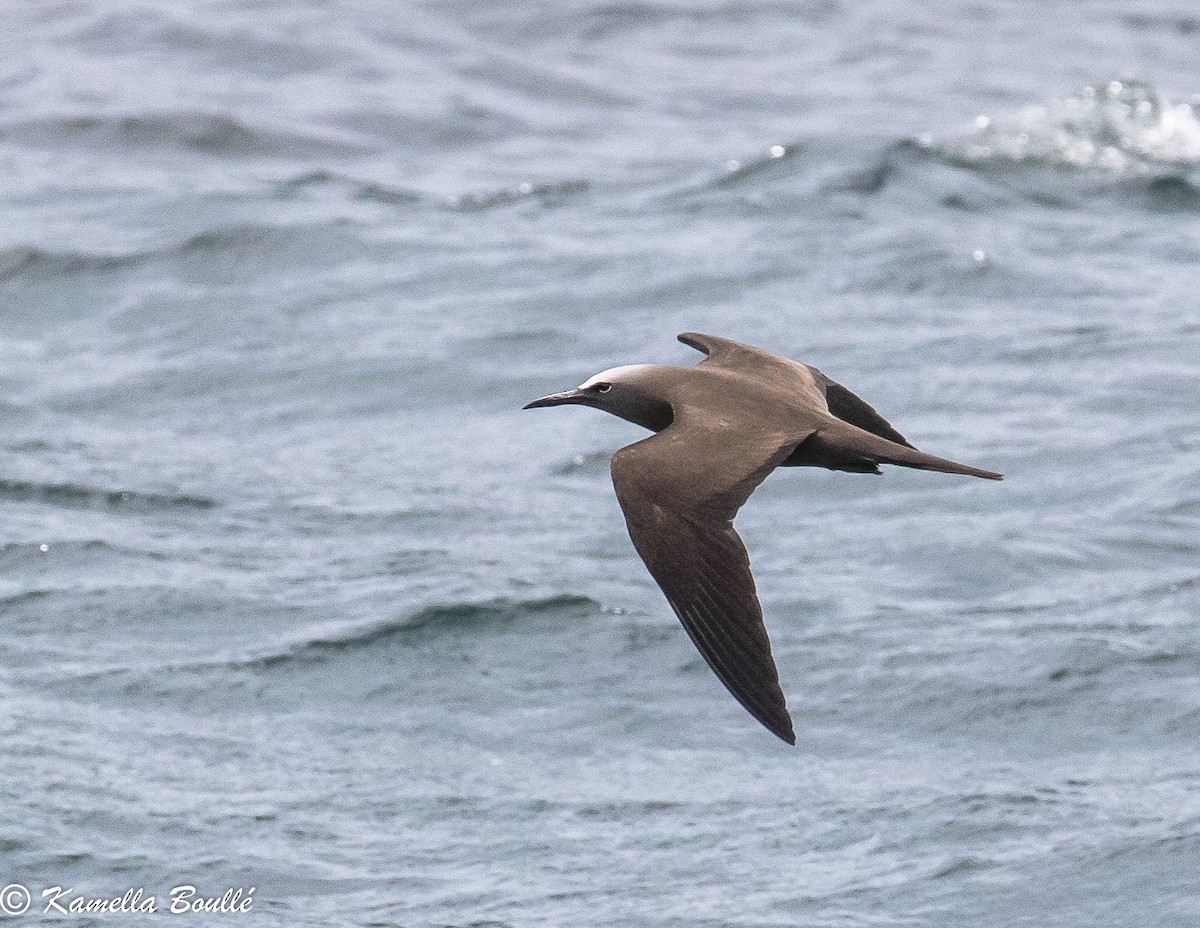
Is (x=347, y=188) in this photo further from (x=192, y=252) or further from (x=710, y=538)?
(x=710, y=538)

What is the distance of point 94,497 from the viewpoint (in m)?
13.1

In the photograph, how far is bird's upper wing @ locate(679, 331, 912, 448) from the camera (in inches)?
293

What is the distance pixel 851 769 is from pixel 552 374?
5305 millimetres

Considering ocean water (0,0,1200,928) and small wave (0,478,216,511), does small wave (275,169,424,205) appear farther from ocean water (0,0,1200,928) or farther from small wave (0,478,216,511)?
small wave (0,478,216,511)

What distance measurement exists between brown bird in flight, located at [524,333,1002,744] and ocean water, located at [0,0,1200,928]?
2.77 metres

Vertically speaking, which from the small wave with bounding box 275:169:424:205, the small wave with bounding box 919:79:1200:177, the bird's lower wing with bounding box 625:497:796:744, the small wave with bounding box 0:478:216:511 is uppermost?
the bird's lower wing with bounding box 625:497:796:744

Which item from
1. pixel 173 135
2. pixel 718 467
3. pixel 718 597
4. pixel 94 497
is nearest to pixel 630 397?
pixel 718 467

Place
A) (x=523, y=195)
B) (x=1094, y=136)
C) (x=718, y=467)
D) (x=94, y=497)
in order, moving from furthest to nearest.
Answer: (x=1094, y=136) → (x=523, y=195) → (x=94, y=497) → (x=718, y=467)

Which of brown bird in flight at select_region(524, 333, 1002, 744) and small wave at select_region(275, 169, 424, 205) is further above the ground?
brown bird in flight at select_region(524, 333, 1002, 744)

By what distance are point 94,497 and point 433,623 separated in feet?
9.03

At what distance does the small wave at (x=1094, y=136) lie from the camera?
17.8m

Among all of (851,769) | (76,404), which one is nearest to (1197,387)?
(851,769)

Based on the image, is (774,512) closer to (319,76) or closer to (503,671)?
(503,671)

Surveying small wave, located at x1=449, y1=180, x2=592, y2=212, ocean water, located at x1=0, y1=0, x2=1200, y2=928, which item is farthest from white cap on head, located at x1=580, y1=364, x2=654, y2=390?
small wave, located at x1=449, y1=180, x2=592, y2=212
